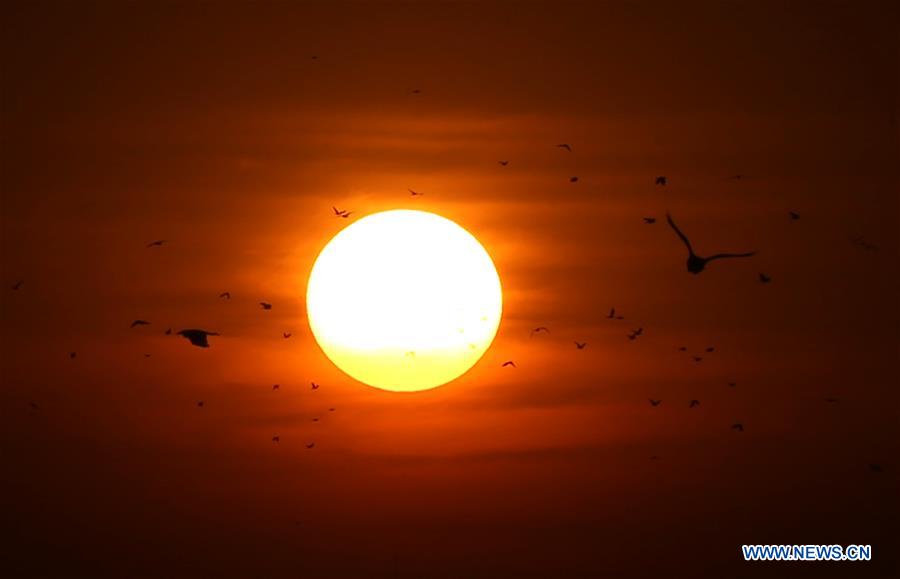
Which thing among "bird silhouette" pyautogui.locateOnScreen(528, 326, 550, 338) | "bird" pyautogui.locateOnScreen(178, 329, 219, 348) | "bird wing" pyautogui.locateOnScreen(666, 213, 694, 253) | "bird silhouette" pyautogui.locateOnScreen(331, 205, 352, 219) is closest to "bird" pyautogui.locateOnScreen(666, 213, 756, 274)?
"bird wing" pyautogui.locateOnScreen(666, 213, 694, 253)

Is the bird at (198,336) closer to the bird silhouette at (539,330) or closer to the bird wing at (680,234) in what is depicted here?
the bird silhouette at (539,330)

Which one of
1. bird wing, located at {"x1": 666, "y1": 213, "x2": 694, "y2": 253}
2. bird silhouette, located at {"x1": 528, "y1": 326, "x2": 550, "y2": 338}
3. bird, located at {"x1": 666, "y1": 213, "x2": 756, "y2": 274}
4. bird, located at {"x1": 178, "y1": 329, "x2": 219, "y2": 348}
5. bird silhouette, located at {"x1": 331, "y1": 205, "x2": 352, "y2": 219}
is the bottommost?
bird, located at {"x1": 178, "y1": 329, "x2": 219, "y2": 348}

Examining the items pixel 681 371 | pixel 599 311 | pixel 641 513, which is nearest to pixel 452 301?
pixel 599 311

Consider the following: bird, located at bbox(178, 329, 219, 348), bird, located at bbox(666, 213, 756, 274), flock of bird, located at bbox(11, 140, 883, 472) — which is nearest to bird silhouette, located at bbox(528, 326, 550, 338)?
flock of bird, located at bbox(11, 140, 883, 472)

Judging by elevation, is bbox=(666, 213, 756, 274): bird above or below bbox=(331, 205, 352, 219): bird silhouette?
above

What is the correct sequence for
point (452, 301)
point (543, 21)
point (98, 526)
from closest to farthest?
point (452, 301) → point (543, 21) → point (98, 526)

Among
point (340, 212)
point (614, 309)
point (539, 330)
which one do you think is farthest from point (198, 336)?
point (614, 309)

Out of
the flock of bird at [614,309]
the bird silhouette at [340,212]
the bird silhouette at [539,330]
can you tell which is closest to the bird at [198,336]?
the flock of bird at [614,309]

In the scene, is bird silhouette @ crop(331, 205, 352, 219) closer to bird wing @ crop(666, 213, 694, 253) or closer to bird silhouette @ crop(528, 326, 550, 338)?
bird silhouette @ crop(528, 326, 550, 338)

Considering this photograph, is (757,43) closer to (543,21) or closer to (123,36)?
(543,21)
